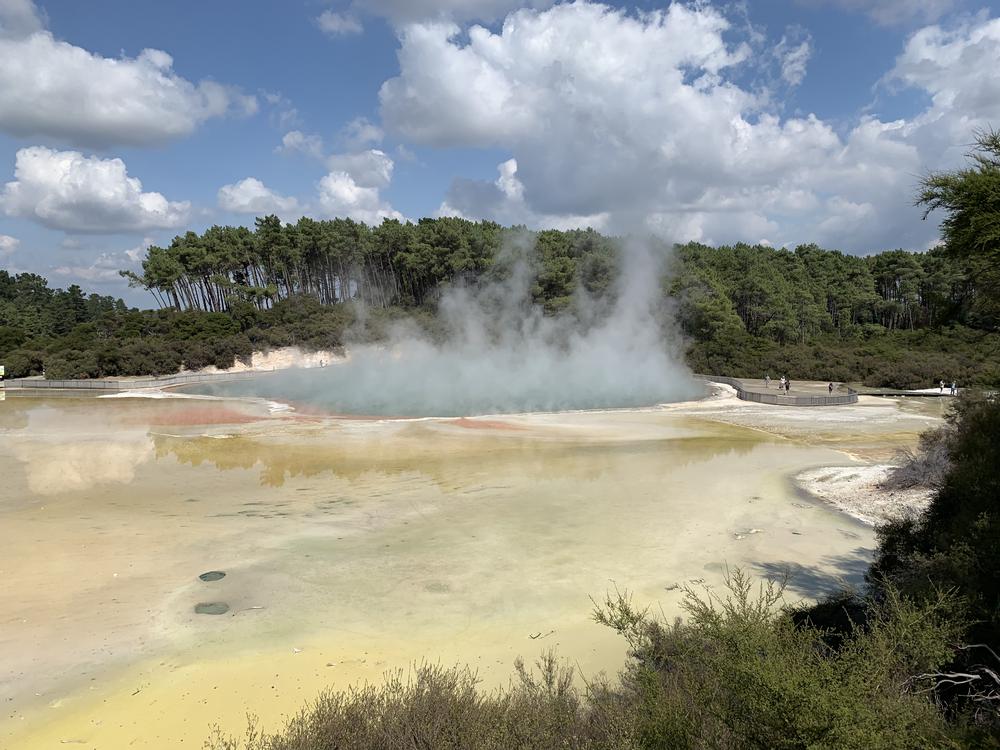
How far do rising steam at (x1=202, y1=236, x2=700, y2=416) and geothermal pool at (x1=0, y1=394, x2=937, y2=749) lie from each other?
404 inches

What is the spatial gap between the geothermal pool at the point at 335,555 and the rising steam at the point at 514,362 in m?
10.3

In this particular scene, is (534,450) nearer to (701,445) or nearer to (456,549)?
(701,445)

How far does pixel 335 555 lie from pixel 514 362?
3178 cm

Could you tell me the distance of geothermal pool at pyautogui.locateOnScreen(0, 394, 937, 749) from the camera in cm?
622

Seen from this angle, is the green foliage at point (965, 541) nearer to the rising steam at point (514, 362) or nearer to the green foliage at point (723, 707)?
the green foliage at point (723, 707)

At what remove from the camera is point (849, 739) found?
313 centimetres

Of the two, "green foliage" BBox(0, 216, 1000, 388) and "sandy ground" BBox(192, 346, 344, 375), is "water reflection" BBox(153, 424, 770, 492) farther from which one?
"sandy ground" BBox(192, 346, 344, 375)

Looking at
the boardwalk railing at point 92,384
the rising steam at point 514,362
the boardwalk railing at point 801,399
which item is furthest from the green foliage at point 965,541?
the boardwalk railing at point 92,384

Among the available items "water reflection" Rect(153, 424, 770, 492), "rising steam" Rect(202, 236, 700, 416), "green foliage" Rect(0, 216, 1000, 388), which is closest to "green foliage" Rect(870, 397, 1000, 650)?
"water reflection" Rect(153, 424, 770, 492)

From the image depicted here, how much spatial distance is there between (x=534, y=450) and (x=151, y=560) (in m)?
10.9

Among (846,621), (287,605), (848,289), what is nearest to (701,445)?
(846,621)

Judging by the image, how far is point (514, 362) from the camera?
40.9 metres

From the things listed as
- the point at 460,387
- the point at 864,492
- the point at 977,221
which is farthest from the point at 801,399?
the point at 977,221

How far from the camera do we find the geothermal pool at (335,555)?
20.4 ft
